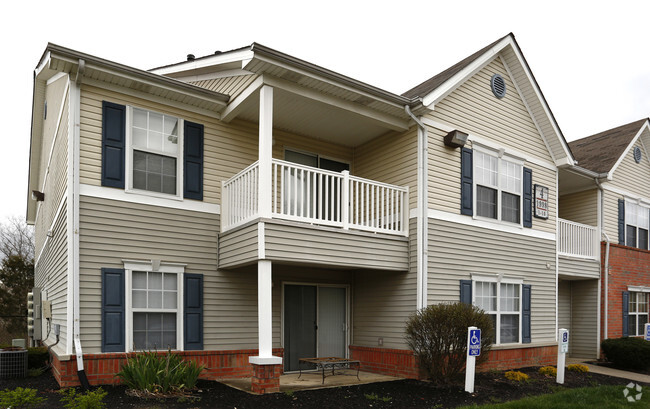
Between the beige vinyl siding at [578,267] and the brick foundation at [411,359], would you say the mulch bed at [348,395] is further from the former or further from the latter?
the beige vinyl siding at [578,267]

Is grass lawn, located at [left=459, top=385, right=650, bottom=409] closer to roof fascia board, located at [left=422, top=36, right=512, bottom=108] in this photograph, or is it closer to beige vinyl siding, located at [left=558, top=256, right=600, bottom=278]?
beige vinyl siding, located at [left=558, top=256, right=600, bottom=278]

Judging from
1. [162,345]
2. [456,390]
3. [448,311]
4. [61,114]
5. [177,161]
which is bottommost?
[456,390]

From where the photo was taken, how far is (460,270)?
11859 millimetres

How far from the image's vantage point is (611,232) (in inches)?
648

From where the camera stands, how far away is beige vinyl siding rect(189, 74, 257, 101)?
10.3 meters

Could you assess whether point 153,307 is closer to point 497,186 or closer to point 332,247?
point 332,247

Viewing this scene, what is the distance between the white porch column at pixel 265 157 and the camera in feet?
29.9

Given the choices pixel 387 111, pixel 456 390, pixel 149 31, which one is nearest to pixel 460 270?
pixel 456 390

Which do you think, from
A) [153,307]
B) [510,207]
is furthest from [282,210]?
[510,207]

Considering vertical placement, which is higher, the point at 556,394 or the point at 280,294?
the point at 280,294

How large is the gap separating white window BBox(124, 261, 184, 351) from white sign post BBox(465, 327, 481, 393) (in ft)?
17.0

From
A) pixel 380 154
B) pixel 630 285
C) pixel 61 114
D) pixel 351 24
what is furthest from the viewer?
pixel 351 24

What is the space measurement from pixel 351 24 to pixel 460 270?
11171mm

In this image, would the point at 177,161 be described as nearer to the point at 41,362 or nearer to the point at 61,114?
the point at 61,114
